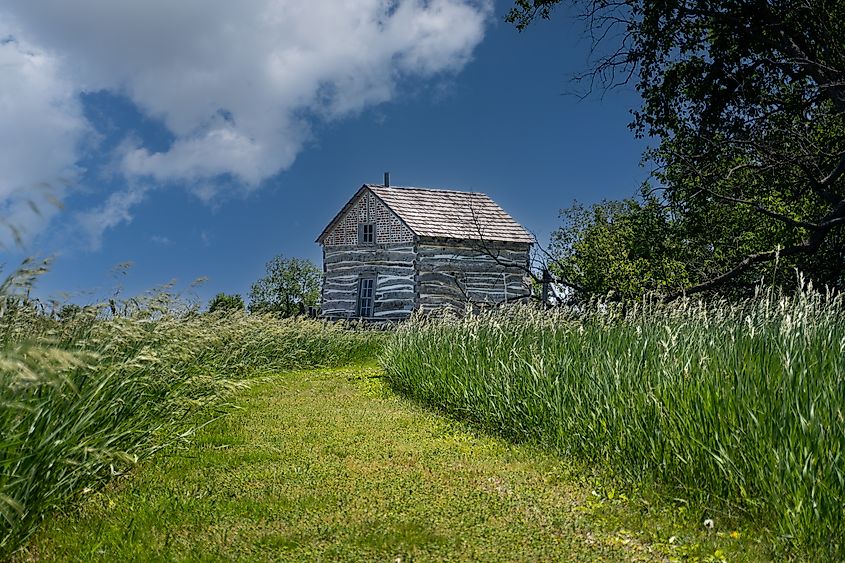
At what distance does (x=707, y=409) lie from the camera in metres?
4.93

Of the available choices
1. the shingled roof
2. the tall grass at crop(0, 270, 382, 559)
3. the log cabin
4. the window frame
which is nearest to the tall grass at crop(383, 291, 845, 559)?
the tall grass at crop(0, 270, 382, 559)

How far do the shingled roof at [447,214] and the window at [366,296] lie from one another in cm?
292

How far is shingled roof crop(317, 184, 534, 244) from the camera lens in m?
26.2

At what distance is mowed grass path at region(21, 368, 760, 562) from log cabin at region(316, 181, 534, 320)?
1768 centimetres

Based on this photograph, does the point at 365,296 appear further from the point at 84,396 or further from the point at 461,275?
the point at 84,396

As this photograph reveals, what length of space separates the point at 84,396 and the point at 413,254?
20.7 metres

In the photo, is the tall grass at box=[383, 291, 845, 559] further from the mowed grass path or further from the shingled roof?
the shingled roof

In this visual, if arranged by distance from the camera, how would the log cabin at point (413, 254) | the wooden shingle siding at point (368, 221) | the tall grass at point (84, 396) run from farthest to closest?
the wooden shingle siding at point (368, 221) < the log cabin at point (413, 254) < the tall grass at point (84, 396)

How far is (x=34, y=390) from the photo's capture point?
4.48 m

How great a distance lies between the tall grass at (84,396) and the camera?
13.0ft

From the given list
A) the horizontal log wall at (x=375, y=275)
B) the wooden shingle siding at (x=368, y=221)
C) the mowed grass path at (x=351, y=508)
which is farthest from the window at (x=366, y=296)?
the mowed grass path at (x=351, y=508)

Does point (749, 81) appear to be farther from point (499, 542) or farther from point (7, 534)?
point (7, 534)

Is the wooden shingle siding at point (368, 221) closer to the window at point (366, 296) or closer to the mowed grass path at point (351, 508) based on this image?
the window at point (366, 296)

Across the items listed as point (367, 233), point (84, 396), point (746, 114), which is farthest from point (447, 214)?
point (84, 396)
